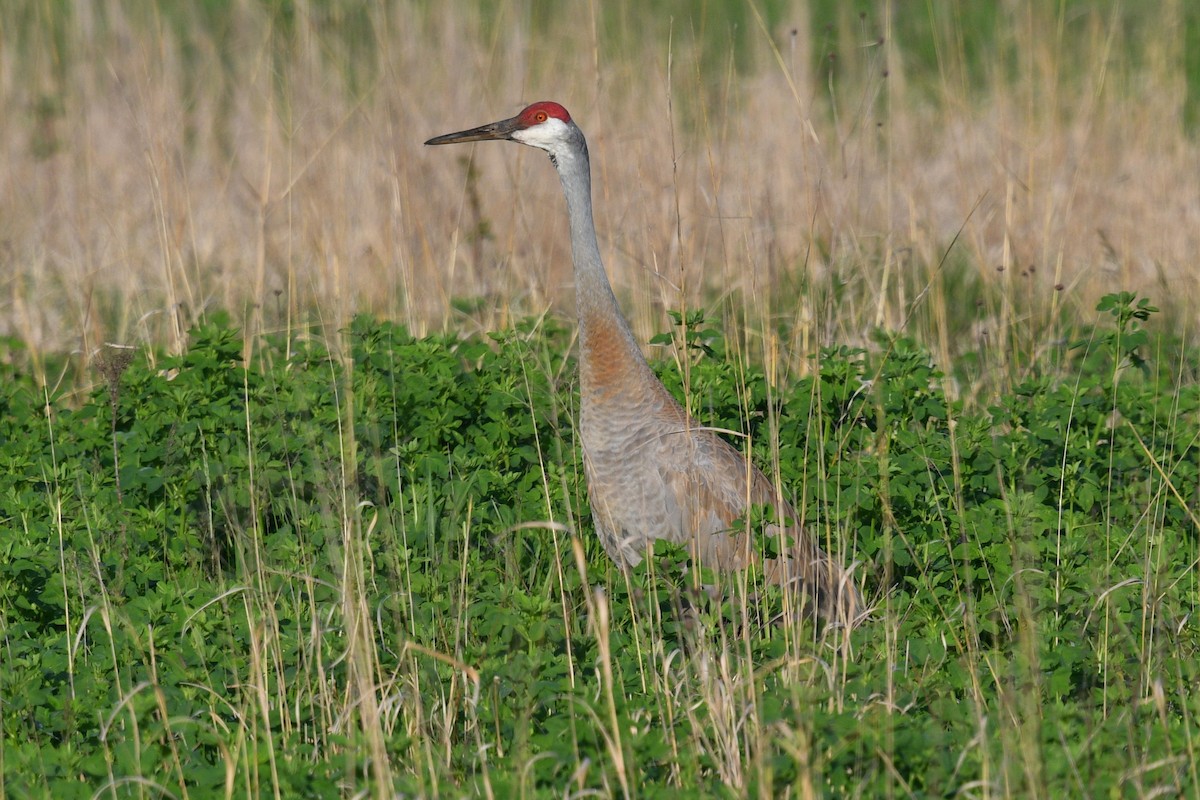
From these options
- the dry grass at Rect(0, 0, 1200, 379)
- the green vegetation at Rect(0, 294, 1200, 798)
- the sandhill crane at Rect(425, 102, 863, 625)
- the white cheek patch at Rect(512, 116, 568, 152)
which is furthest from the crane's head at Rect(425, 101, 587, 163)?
the dry grass at Rect(0, 0, 1200, 379)

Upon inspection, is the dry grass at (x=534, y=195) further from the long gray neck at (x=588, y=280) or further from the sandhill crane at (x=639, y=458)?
the sandhill crane at (x=639, y=458)

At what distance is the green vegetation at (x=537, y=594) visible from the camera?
2961 millimetres

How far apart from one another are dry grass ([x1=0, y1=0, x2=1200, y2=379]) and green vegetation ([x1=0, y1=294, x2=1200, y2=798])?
0.72 m

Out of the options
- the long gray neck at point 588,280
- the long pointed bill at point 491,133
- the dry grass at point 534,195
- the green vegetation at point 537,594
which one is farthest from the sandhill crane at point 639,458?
the dry grass at point 534,195

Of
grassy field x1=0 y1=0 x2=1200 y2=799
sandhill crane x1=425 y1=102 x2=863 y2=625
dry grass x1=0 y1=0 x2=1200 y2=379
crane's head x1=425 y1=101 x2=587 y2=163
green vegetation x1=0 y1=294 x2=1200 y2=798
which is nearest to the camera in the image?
green vegetation x1=0 y1=294 x2=1200 y2=798

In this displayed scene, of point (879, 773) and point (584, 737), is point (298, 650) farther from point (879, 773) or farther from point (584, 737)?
point (879, 773)

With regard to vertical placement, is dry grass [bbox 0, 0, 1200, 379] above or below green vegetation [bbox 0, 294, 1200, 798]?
above

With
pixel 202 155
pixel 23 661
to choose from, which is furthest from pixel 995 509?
pixel 202 155

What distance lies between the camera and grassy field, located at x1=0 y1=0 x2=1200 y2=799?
10.1ft

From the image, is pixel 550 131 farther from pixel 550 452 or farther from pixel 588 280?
pixel 550 452

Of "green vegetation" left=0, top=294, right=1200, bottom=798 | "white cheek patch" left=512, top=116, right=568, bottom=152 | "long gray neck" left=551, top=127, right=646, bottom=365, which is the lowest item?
"green vegetation" left=0, top=294, right=1200, bottom=798

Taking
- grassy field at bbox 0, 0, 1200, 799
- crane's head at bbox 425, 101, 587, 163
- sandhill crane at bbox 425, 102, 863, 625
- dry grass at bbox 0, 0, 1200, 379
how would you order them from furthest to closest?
dry grass at bbox 0, 0, 1200, 379 → crane's head at bbox 425, 101, 587, 163 → sandhill crane at bbox 425, 102, 863, 625 → grassy field at bbox 0, 0, 1200, 799

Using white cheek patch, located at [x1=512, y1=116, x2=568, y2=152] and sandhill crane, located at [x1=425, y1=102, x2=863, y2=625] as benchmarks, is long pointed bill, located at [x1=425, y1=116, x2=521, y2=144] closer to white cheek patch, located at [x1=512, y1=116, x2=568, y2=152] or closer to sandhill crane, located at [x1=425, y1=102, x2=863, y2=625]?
white cheek patch, located at [x1=512, y1=116, x2=568, y2=152]

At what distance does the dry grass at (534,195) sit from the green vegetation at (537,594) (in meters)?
0.72
